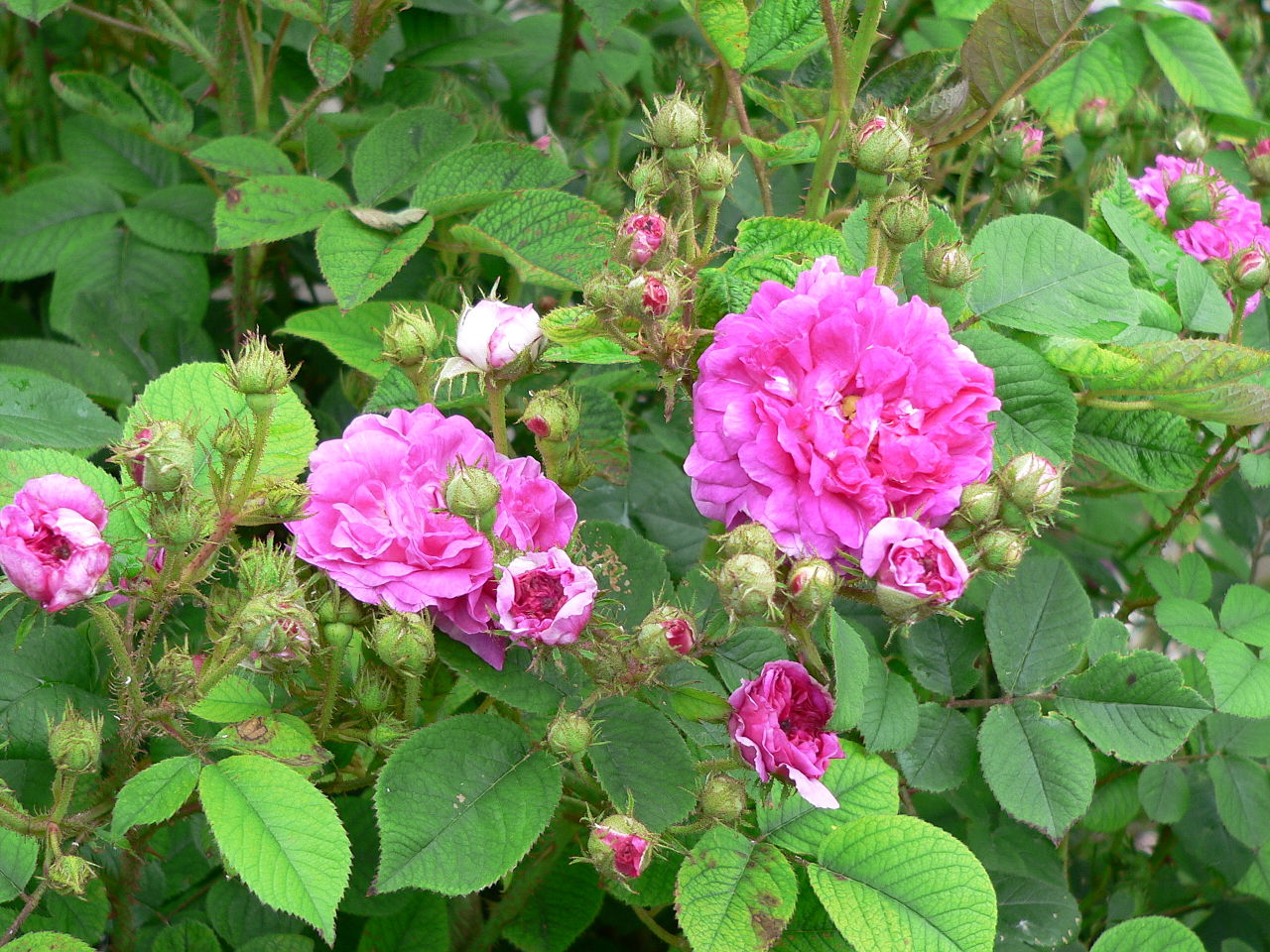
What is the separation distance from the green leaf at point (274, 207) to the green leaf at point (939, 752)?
2.64 ft

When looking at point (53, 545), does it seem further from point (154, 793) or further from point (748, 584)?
point (748, 584)

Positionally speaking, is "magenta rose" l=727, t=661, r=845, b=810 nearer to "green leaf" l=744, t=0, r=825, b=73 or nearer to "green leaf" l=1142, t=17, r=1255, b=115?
"green leaf" l=744, t=0, r=825, b=73

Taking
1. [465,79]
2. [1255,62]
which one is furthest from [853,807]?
[1255,62]

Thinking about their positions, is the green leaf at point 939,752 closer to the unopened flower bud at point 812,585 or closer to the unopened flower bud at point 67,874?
the unopened flower bud at point 812,585

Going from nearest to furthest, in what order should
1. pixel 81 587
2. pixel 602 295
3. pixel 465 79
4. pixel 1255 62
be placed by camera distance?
1. pixel 81 587
2. pixel 602 295
3. pixel 465 79
4. pixel 1255 62

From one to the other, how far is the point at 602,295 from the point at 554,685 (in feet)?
1.03

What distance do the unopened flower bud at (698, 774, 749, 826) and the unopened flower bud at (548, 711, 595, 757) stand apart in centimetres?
10

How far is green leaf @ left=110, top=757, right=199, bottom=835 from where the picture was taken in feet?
2.81

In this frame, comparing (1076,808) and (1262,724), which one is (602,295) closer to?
(1076,808)

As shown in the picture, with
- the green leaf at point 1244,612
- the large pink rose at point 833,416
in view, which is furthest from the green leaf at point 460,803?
the green leaf at point 1244,612

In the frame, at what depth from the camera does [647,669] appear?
880 millimetres

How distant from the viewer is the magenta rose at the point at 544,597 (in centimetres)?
84

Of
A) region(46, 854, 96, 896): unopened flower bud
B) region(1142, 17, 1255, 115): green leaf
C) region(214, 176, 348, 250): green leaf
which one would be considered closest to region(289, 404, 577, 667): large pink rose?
region(46, 854, 96, 896): unopened flower bud

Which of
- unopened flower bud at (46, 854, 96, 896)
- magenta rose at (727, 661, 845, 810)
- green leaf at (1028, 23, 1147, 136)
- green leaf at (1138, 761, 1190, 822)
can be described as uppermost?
green leaf at (1028, 23, 1147, 136)
